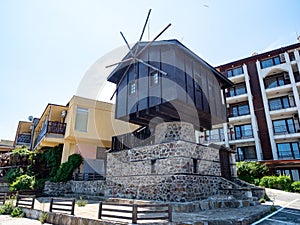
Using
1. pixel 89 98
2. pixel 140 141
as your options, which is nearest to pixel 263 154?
pixel 140 141

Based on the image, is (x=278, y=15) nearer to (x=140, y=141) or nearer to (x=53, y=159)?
(x=140, y=141)

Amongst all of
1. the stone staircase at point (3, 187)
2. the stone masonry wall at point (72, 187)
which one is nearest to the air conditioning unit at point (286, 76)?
the stone masonry wall at point (72, 187)

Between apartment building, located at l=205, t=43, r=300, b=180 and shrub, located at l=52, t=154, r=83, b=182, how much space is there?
49.8ft

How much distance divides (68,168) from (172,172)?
30.8ft

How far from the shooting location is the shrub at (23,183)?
15.3m

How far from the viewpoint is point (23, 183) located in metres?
15.6

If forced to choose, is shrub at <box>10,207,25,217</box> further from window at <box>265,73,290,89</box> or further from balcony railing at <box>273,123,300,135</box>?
window at <box>265,73,290,89</box>

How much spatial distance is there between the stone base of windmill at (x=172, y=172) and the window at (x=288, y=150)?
14.5 m

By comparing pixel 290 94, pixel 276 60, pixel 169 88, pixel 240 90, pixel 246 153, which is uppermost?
pixel 276 60

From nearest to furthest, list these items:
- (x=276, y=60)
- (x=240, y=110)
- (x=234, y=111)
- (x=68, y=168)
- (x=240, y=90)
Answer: (x=68, y=168)
(x=276, y=60)
(x=240, y=110)
(x=234, y=111)
(x=240, y=90)

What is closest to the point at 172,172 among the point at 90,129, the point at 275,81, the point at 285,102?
the point at 90,129

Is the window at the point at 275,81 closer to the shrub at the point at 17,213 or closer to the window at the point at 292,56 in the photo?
the window at the point at 292,56

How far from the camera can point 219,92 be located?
1394cm

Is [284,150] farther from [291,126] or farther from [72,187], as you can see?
[72,187]
